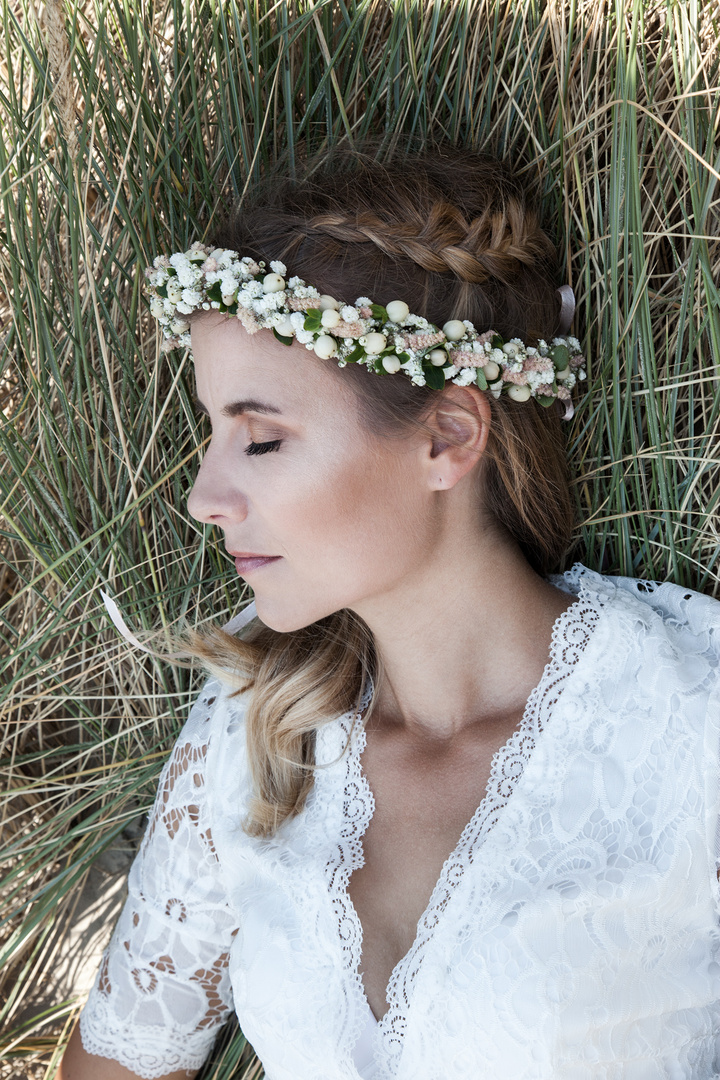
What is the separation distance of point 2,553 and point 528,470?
128 cm

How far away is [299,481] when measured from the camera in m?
1.34

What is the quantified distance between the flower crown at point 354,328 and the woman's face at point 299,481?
0.04 m

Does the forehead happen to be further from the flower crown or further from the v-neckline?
the v-neckline

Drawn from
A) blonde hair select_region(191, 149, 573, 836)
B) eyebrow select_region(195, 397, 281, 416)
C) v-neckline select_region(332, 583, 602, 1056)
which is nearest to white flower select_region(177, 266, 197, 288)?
blonde hair select_region(191, 149, 573, 836)

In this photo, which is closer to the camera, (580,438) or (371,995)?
(371,995)

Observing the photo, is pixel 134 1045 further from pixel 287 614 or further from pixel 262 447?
pixel 262 447

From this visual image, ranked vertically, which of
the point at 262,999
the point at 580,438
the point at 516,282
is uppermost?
the point at 516,282

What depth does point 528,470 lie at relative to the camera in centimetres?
155

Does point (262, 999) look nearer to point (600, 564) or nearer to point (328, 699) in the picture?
point (328, 699)

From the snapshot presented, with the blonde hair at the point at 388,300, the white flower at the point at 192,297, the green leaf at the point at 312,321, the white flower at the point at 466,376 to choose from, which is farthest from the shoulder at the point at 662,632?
the white flower at the point at 192,297

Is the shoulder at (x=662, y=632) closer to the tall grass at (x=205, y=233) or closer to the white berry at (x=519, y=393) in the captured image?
the tall grass at (x=205, y=233)

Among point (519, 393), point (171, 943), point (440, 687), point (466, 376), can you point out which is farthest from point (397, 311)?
point (171, 943)

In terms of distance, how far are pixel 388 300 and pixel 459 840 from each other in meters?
0.91

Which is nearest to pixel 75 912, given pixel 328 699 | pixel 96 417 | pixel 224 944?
pixel 224 944
